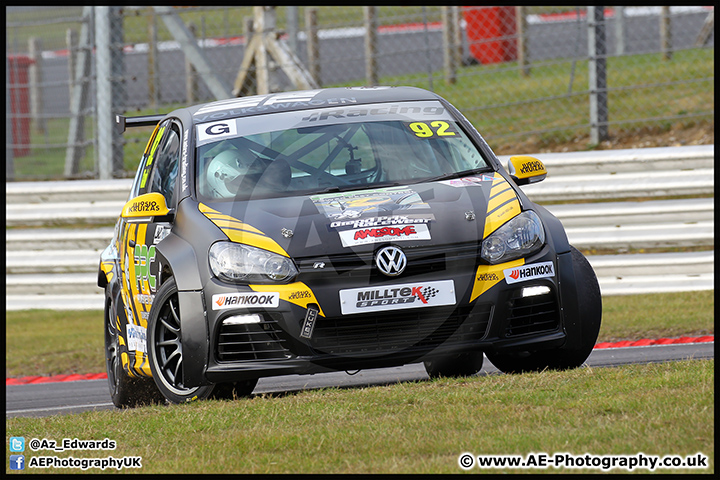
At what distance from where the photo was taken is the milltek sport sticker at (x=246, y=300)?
5.38m

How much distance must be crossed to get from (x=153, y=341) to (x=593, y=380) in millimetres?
2301

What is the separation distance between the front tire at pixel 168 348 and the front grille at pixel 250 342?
29 cm

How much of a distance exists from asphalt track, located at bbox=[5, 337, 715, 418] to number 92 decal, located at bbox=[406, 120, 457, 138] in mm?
1551

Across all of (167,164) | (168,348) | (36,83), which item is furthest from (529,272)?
(36,83)

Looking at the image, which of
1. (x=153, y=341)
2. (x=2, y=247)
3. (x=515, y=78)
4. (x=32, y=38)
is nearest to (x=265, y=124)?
(x=153, y=341)

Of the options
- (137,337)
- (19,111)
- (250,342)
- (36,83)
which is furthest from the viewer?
(19,111)

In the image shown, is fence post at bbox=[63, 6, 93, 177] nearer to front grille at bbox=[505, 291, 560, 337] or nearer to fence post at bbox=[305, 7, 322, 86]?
fence post at bbox=[305, 7, 322, 86]

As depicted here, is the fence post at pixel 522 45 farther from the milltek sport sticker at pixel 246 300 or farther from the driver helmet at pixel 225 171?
the milltek sport sticker at pixel 246 300

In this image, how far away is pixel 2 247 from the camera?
1178 cm

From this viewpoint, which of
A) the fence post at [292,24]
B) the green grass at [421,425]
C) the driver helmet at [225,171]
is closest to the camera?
the green grass at [421,425]

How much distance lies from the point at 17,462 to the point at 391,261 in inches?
76.1

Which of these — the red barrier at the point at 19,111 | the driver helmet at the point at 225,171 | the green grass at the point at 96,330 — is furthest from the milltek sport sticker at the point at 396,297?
the red barrier at the point at 19,111

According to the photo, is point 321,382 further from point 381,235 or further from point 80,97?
point 80,97

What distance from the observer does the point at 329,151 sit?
6.39 metres
